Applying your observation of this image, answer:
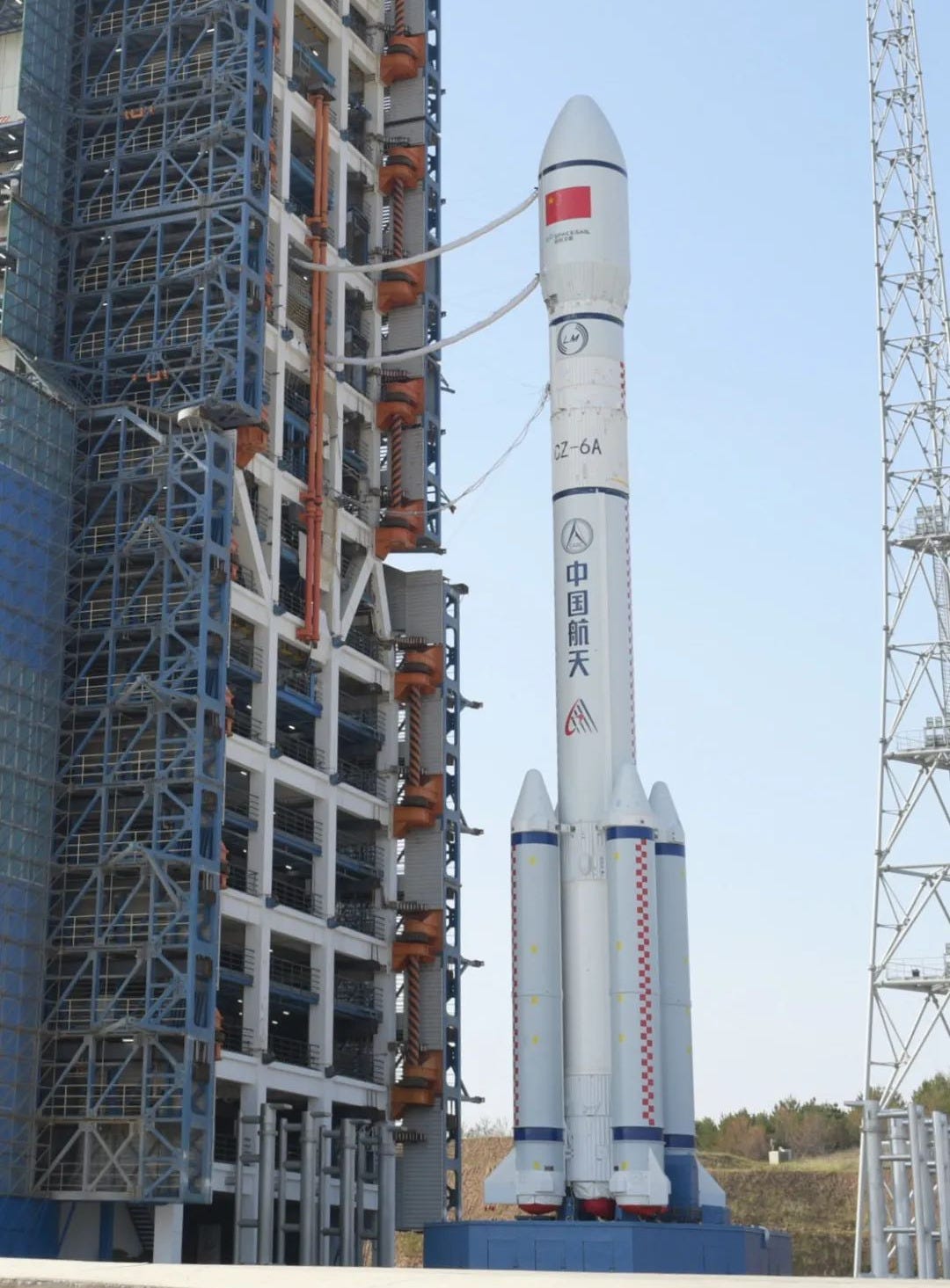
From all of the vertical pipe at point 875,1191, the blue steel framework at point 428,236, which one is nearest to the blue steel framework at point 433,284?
the blue steel framework at point 428,236

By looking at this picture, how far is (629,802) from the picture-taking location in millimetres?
48094

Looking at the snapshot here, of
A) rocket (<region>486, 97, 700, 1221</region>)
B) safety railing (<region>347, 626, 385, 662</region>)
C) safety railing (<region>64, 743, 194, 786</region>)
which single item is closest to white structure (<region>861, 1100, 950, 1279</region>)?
rocket (<region>486, 97, 700, 1221</region>)

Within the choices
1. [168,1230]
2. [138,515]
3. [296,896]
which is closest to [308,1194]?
[168,1230]

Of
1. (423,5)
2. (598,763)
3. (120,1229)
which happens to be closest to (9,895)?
(120,1229)

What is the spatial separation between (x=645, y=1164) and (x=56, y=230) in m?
32.1

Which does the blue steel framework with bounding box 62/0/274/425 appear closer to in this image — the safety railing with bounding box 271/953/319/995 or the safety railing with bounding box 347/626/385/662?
the safety railing with bounding box 347/626/385/662

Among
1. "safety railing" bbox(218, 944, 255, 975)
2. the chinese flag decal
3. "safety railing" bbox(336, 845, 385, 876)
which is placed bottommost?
"safety railing" bbox(218, 944, 255, 975)

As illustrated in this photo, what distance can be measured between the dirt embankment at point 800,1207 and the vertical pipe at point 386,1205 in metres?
23.5

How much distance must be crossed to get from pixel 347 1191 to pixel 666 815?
1585cm

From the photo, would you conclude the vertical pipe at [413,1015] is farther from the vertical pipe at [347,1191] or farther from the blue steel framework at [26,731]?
the blue steel framework at [26,731]

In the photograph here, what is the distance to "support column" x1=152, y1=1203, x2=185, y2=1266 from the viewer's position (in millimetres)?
50688

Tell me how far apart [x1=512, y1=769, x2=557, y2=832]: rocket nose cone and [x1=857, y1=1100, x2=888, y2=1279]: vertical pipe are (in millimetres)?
13122

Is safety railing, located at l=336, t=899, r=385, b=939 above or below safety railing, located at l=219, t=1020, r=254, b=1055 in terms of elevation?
above

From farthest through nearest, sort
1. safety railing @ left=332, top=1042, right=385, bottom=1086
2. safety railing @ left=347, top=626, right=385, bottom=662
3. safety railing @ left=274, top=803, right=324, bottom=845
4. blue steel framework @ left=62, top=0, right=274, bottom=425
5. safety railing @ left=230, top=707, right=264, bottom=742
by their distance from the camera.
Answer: safety railing @ left=347, top=626, right=385, bottom=662 → safety railing @ left=332, top=1042, right=385, bottom=1086 → safety railing @ left=274, top=803, right=324, bottom=845 → blue steel framework @ left=62, top=0, right=274, bottom=425 → safety railing @ left=230, top=707, right=264, bottom=742
